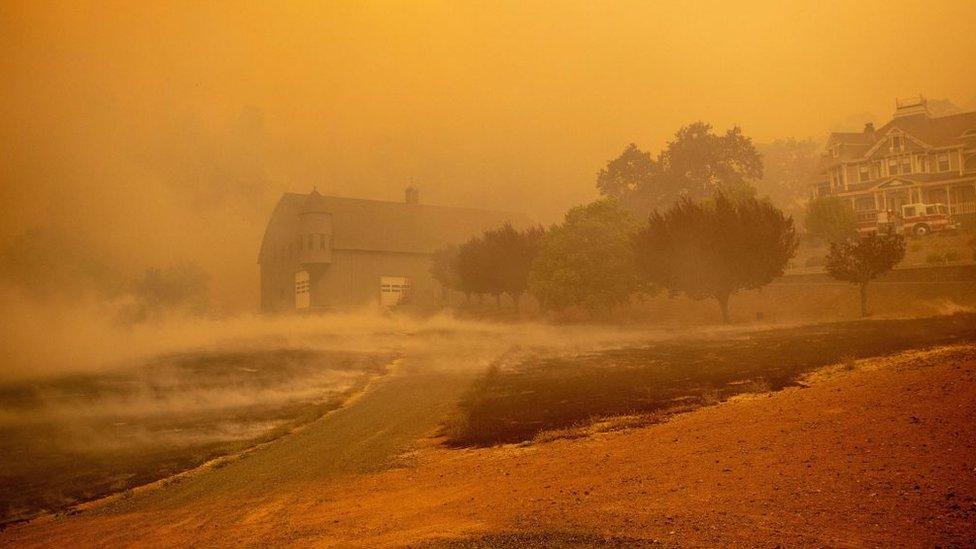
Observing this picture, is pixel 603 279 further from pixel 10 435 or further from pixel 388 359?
pixel 10 435

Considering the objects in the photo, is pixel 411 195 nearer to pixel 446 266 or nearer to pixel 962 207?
pixel 446 266

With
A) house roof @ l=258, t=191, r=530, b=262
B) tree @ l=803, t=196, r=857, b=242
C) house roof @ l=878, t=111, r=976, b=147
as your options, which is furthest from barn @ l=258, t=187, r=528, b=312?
house roof @ l=878, t=111, r=976, b=147

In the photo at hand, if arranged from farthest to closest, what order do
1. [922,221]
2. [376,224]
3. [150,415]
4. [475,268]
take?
[376,224]
[475,268]
[922,221]
[150,415]

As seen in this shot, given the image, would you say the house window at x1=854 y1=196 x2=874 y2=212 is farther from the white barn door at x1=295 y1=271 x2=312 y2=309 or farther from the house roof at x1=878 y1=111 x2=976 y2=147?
the white barn door at x1=295 y1=271 x2=312 y2=309

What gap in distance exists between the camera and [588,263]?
51438 mm

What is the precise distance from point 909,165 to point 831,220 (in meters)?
18.7

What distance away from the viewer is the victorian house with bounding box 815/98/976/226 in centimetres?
6506

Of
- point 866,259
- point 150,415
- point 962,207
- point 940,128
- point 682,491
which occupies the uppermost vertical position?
point 940,128

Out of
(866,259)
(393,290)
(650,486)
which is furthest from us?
(393,290)

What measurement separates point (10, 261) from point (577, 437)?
88754 mm

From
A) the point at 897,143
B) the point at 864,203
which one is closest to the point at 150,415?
the point at 864,203

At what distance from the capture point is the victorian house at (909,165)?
65.1 metres

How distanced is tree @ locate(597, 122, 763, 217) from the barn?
90.7ft

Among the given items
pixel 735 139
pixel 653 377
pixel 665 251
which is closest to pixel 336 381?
pixel 653 377
